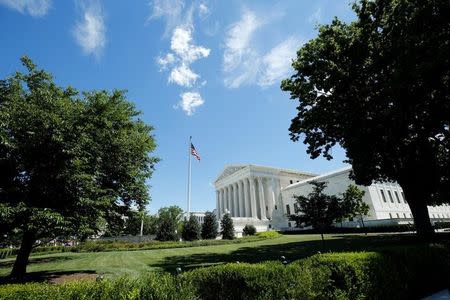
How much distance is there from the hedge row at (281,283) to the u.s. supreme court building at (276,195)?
176 feet

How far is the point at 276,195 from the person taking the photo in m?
88.4

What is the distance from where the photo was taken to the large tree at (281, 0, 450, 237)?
1521 cm

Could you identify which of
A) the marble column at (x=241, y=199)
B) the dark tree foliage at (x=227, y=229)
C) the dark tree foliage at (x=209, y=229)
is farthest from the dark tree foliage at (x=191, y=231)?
the marble column at (x=241, y=199)

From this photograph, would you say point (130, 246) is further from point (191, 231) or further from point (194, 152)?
point (194, 152)

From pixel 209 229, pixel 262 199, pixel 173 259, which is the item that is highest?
pixel 262 199

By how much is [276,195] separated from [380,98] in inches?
2820

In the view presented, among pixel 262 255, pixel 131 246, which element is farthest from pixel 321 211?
pixel 131 246

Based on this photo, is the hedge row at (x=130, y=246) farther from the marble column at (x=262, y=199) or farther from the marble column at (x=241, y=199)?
the marble column at (x=241, y=199)

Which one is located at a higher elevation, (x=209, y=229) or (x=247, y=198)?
(x=247, y=198)

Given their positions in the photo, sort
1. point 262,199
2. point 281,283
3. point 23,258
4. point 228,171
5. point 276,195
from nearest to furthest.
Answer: point 281,283 → point 23,258 → point 262,199 → point 276,195 → point 228,171

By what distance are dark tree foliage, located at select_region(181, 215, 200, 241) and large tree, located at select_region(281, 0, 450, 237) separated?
31106mm

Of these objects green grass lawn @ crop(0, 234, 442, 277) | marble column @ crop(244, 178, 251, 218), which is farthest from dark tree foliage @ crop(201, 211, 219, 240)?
marble column @ crop(244, 178, 251, 218)

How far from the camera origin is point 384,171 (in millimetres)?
24047

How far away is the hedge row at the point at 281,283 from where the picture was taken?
5164 millimetres
